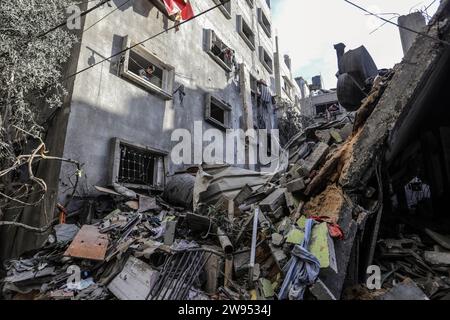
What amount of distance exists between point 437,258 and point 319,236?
1.92 m

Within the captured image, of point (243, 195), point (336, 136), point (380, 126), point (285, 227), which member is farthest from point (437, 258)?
point (243, 195)

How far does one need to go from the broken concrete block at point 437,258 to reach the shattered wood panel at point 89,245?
A: 190 inches

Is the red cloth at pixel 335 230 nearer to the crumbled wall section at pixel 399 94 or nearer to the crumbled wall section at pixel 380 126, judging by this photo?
the crumbled wall section at pixel 380 126

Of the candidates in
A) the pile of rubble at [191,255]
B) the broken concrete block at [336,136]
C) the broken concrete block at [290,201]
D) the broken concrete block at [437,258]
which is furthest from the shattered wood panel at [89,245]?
the broken concrete block at [336,136]

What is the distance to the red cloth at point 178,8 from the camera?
8.65 meters

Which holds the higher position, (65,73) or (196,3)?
(196,3)

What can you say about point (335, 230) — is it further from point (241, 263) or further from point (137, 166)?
point (137, 166)

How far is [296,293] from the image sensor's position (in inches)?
124

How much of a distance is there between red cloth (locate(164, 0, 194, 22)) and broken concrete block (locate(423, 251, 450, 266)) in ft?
29.3

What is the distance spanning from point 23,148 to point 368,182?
6897 mm

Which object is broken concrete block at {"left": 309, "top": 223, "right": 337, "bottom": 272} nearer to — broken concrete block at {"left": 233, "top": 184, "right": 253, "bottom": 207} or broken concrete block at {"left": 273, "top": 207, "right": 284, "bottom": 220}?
broken concrete block at {"left": 273, "top": 207, "right": 284, "bottom": 220}
